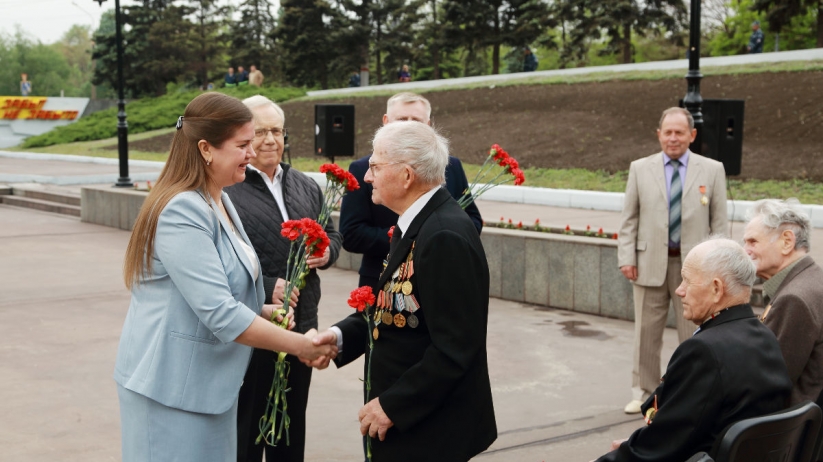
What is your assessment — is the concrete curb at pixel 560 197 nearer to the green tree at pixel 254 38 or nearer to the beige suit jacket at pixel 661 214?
the beige suit jacket at pixel 661 214

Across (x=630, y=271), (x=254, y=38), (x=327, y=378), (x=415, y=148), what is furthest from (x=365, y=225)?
(x=254, y=38)

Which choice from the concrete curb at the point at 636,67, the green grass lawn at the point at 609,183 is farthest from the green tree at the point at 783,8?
the green grass lawn at the point at 609,183

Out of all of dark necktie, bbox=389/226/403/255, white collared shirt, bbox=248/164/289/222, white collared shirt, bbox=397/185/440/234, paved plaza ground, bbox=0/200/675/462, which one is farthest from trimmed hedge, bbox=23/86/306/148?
white collared shirt, bbox=397/185/440/234

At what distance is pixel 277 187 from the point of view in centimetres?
416

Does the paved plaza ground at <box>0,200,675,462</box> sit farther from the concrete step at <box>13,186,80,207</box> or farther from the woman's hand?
the concrete step at <box>13,186,80,207</box>

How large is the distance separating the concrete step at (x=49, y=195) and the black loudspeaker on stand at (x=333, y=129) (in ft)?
15.7

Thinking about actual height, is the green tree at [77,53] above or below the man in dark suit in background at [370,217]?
above

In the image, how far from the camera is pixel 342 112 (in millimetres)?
18688

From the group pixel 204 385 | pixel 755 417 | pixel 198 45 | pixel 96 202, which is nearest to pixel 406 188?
pixel 204 385

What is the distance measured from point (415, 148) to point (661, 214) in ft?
11.4

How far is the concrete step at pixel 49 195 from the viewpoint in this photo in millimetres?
18266

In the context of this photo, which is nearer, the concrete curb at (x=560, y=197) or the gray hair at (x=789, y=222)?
the gray hair at (x=789, y=222)

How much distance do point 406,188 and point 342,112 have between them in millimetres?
15929

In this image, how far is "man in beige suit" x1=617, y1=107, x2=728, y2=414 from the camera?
598 cm
